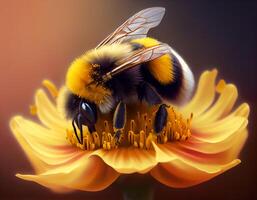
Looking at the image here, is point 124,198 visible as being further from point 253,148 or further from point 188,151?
point 253,148

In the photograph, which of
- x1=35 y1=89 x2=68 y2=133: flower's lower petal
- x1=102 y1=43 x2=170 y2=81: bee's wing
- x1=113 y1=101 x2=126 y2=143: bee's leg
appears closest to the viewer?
x1=102 y1=43 x2=170 y2=81: bee's wing

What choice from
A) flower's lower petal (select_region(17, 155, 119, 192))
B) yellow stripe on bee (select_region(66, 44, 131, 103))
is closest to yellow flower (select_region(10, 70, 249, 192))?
flower's lower petal (select_region(17, 155, 119, 192))

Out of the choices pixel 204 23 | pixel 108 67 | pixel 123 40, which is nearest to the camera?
pixel 108 67

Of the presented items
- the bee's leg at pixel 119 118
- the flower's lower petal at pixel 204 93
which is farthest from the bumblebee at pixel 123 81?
the flower's lower petal at pixel 204 93

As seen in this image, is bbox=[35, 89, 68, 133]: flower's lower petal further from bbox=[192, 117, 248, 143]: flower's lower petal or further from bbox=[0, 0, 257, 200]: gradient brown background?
bbox=[192, 117, 248, 143]: flower's lower petal

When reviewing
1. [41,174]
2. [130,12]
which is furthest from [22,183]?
[130,12]

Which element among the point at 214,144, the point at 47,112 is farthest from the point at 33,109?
the point at 214,144
